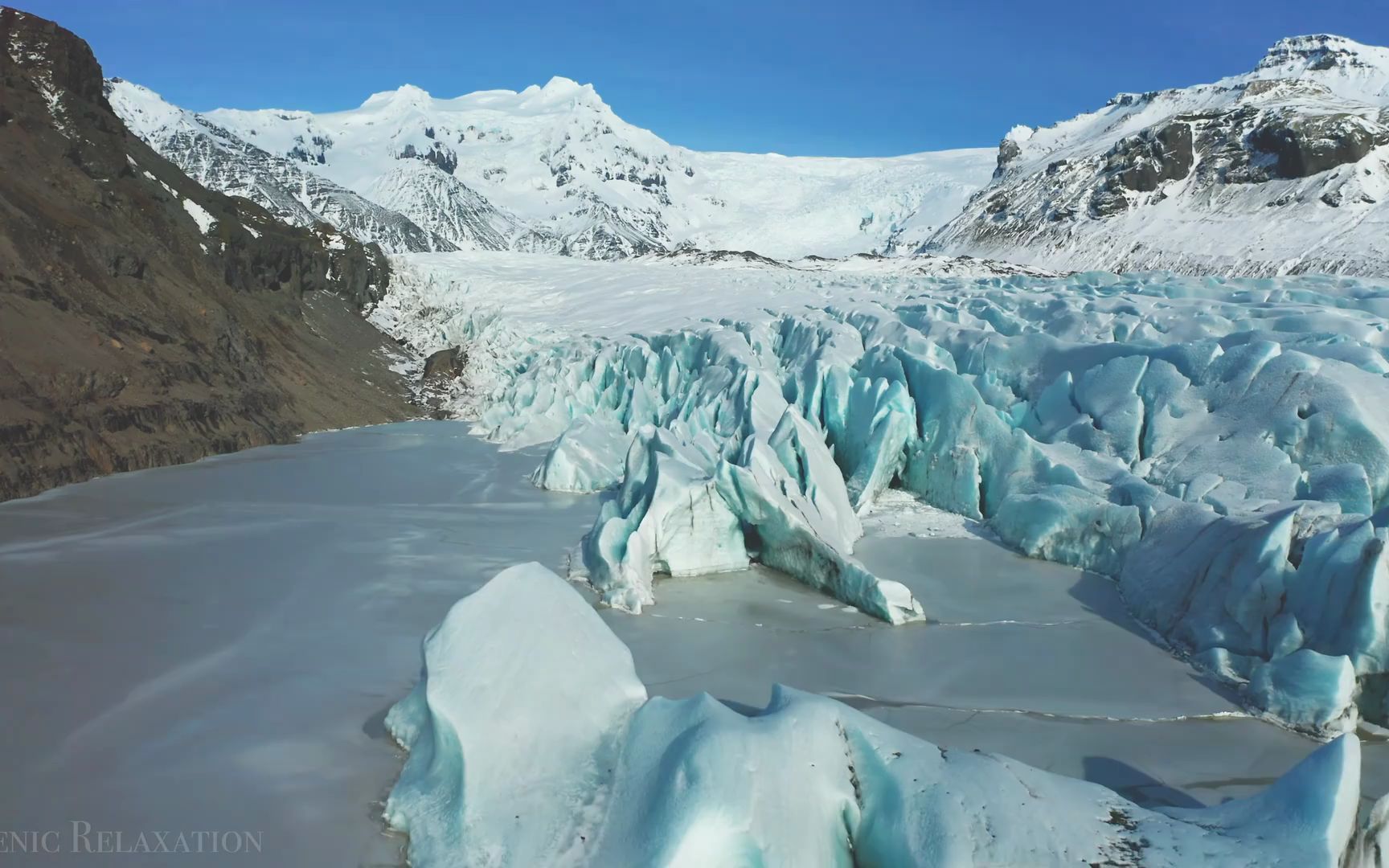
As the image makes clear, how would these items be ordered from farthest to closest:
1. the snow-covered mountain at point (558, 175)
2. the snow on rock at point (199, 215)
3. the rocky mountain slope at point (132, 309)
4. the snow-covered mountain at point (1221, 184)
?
the snow-covered mountain at point (558, 175) → the snow-covered mountain at point (1221, 184) → the snow on rock at point (199, 215) → the rocky mountain slope at point (132, 309)

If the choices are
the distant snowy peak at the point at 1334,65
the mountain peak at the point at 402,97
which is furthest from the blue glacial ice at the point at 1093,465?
the mountain peak at the point at 402,97

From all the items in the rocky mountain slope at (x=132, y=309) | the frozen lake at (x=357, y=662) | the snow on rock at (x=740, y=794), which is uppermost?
the rocky mountain slope at (x=132, y=309)

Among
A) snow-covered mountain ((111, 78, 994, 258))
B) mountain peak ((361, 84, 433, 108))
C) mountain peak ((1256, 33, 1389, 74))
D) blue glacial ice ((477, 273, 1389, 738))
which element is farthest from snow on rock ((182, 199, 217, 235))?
mountain peak ((361, 84, 433, 108))

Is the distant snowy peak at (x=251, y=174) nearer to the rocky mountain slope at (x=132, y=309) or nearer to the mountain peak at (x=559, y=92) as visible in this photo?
the rocky mountain slope at (x=132, y=309)

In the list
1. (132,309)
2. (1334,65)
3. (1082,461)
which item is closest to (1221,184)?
(1334,65)

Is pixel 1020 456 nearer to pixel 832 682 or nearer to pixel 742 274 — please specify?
pixel 832 682

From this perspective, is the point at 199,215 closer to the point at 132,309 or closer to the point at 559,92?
the point at 132,309
